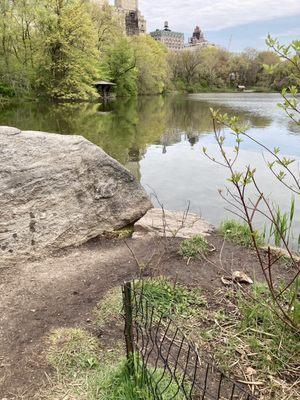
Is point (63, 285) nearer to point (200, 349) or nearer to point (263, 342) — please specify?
point (200, 349)

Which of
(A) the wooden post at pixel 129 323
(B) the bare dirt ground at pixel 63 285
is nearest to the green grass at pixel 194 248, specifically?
(B) the bare dirt ground at pixel 63 285

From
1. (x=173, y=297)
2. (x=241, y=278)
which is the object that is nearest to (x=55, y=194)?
(x=173, y=297)

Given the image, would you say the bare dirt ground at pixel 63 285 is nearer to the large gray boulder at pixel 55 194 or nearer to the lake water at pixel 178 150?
the large gray boulder at pixel 55 194

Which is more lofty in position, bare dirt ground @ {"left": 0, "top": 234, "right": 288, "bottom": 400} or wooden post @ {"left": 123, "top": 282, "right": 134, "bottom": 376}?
wooden post @ {"left": 123, "top": 282, "right": 134, "bottom": 376}

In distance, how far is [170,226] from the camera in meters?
6.41

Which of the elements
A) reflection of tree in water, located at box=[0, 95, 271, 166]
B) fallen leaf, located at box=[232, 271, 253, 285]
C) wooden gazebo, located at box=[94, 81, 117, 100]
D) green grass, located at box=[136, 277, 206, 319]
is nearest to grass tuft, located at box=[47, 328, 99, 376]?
green grass, located at box=[136, 277, 206, 319]

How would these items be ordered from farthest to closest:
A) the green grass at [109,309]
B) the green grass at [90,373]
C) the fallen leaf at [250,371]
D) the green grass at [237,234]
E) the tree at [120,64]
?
the tree at [120,64], the green grass at [237,234], the green grass at [109,309], the fallen leaf at [250,371], the green grass at [90,373]

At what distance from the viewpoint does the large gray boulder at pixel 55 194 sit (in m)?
5.57

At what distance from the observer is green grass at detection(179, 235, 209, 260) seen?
5277mm

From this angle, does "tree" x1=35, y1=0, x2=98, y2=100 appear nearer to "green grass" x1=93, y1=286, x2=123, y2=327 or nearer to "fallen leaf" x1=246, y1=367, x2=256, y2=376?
"green grass" x1=93, y1=286, x2=123, y2=327

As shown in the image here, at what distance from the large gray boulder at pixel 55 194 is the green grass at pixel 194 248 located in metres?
1.68

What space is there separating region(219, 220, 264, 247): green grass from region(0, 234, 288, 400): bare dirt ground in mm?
177

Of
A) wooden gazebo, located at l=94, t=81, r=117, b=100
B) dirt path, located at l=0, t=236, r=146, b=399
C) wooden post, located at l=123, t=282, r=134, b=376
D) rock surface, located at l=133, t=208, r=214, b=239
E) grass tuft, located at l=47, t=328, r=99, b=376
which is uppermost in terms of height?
wooden post, located at l=123, t=282, r=134, b=376

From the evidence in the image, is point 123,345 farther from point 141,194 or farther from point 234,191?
point 234,191
